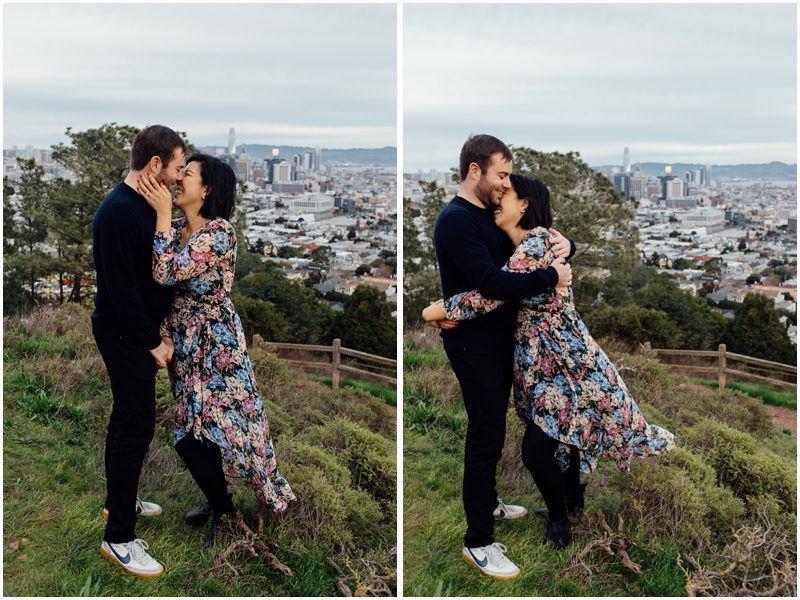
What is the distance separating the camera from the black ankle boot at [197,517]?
3.29 metres

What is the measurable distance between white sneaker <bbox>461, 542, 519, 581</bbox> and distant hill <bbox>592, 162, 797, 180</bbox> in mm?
4173

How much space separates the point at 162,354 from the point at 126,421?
302mm

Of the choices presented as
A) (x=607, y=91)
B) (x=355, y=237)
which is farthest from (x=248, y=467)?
(x=607, y=91)

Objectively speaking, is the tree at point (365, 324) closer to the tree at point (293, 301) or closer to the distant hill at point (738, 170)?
the tree at point (293, 301)

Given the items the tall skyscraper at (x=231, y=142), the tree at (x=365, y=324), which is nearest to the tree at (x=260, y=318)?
the tree at (x=365, y=324)

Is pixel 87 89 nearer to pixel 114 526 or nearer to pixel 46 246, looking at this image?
pixel 46 246

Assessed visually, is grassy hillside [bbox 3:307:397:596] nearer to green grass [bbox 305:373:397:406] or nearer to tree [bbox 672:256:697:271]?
green grass [bbox 305:373:397:406]

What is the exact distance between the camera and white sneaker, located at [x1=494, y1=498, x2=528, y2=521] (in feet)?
11.0

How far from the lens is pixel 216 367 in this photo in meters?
2.96

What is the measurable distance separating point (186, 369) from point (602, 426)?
1.73 m

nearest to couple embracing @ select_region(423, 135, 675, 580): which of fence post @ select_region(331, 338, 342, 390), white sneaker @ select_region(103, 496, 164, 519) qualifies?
white sneaker @ select_region(103, 496, 164, 519)

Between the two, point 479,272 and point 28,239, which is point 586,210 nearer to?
point 479,272

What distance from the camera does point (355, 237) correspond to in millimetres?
5758

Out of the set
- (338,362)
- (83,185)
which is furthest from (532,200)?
(83,185)
